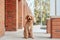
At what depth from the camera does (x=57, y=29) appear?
17.6 ft

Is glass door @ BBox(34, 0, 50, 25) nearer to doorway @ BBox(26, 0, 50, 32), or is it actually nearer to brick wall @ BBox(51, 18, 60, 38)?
doorway @ BBox(26, 0, 50, 32)

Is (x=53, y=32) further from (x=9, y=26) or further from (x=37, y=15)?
(x=37, y=15)

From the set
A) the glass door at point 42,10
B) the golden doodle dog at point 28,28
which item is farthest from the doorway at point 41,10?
the golden doodle dog at point 28,28

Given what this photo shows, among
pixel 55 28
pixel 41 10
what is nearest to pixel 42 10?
pixel 41 10

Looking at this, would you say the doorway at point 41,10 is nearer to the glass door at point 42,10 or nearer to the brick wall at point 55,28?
the glass door at point 42,10

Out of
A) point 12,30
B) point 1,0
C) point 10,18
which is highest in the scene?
point 1,0

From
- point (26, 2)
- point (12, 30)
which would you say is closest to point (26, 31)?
point (12, 30)

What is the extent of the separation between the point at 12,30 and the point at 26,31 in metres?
2.91

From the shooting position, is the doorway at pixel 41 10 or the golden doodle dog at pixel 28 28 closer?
the golden doodle dog at pixel 28 28

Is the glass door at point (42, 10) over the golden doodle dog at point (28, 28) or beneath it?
over

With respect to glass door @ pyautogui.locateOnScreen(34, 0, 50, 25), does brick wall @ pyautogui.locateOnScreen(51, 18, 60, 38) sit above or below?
below

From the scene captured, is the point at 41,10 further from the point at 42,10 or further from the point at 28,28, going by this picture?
the point at 28,28

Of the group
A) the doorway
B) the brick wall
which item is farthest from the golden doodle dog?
the doorway

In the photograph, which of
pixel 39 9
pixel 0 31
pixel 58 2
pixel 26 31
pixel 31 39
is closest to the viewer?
pixel 31 39
